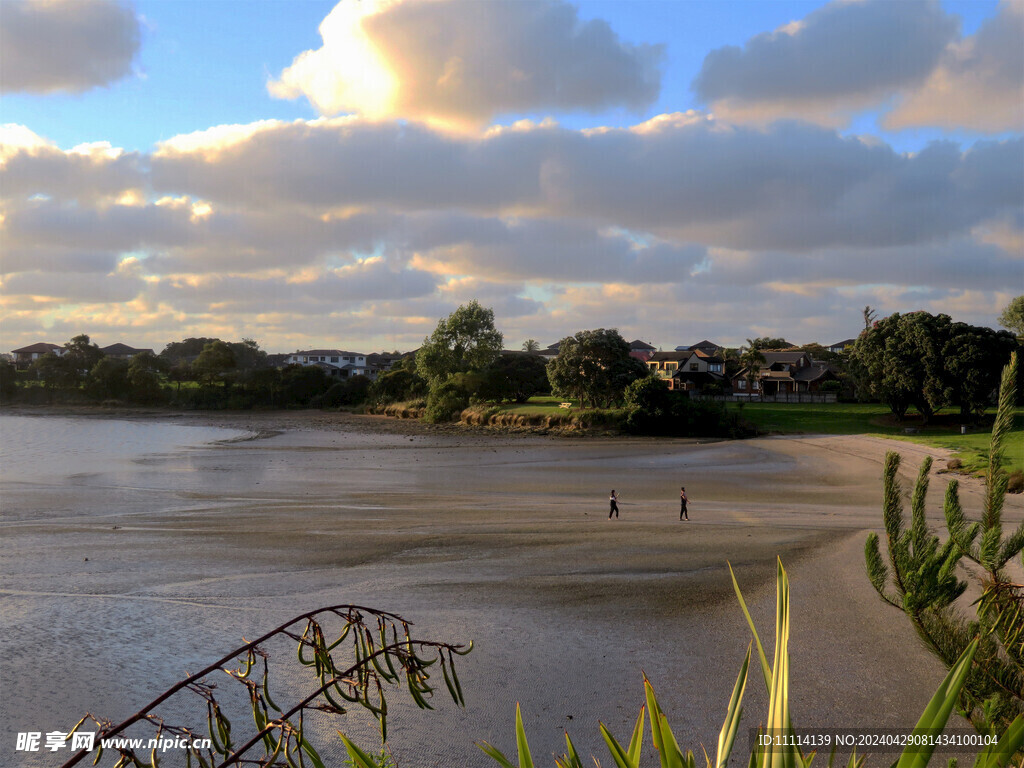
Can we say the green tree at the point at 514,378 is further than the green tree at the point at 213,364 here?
No

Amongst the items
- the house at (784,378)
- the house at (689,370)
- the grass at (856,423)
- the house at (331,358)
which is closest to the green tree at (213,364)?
the house at (331,358)

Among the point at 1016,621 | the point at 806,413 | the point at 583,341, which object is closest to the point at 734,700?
the point at 1016,621

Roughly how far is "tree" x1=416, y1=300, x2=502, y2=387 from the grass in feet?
93.1

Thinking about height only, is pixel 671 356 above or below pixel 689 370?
above

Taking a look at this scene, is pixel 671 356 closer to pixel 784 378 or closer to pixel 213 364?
pixel 784 378

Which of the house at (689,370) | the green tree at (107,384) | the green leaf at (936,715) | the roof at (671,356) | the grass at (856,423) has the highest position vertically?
the roof at (671,356)

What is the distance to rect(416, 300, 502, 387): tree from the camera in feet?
269

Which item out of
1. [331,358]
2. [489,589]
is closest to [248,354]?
[331,358]

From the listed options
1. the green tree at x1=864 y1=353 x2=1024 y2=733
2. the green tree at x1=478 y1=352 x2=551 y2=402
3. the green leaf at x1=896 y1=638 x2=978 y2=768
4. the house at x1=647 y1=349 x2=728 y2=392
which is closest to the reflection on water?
the green tree at x1=478 y1=352 x2=551 y2=402

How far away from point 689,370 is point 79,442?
230 feet

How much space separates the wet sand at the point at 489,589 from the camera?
414 inches

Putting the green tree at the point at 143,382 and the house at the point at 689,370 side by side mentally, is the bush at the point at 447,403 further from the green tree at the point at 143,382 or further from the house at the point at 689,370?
the green tree at the point at 143,382

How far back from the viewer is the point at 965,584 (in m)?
5.14

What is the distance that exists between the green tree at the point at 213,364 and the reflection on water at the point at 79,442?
24393 mm
